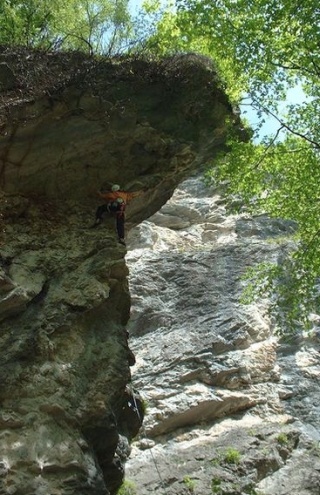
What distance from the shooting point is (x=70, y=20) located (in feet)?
70.2

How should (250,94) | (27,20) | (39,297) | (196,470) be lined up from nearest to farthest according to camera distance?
(39,297), (196,470), (250,94), (27,20)

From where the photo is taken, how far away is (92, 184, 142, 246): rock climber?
→ 42.6ft

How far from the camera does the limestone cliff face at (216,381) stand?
13875 millimetres

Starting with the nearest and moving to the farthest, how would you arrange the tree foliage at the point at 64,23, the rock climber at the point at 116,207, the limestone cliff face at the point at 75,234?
the limestone cliff face at the point at 75,234
the rock climber at the point at 116,207
the tree foliage at the point at 64,23

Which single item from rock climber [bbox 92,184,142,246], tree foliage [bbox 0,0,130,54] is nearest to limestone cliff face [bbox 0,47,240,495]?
rock climber [bbox 92,184,142,246]

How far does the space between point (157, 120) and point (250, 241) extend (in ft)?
31.7

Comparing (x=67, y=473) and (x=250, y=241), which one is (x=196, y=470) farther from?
(x=250, y=241)

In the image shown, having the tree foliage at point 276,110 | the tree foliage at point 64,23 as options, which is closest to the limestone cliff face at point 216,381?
the tree foliage at point 276,110

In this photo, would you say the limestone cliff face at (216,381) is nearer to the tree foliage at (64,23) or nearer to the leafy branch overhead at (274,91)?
the leafy branch overhead at (274,91)

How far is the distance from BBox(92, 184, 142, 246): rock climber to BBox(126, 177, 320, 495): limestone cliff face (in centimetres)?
518

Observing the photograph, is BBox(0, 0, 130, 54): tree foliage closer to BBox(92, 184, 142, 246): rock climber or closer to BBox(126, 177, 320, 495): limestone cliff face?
BBox(92, 184, 142, 246): rock climber

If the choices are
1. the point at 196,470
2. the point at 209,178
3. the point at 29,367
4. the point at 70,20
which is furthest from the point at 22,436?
the point at 70,20

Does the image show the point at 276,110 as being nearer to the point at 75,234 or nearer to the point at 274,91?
the point at 274,91

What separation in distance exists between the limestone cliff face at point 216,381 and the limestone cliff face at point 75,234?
2343 millimetres
